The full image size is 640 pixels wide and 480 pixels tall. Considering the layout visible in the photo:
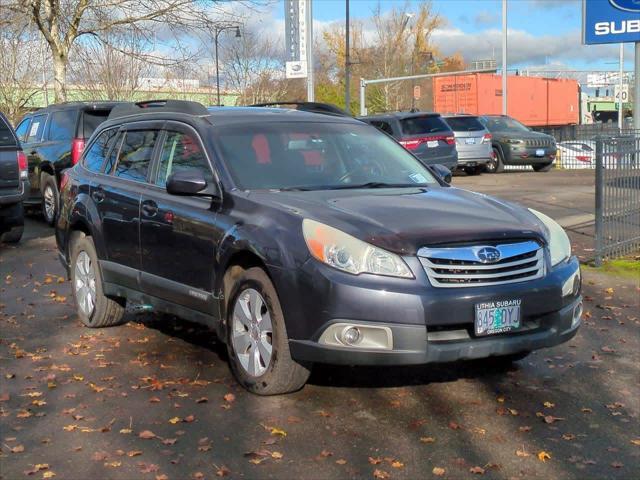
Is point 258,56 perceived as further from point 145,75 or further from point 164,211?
point 164,211

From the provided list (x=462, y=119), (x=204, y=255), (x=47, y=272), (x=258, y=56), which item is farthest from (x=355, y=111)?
(x=204, y=255)

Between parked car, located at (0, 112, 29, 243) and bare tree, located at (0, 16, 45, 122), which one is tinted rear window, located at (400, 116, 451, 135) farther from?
bare tree, located at (0, 16, 45, 122)

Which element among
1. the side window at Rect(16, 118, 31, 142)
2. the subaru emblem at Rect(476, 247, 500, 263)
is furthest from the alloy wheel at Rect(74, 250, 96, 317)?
the side window at Rect(16, 118, 31, 142)

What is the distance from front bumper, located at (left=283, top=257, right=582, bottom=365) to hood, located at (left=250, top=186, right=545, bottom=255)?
25cm

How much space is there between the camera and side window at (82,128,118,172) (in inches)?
283

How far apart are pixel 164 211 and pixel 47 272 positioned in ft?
14.8

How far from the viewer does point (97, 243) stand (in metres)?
6.90

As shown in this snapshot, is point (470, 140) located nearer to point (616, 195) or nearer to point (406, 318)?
point (616, 195)

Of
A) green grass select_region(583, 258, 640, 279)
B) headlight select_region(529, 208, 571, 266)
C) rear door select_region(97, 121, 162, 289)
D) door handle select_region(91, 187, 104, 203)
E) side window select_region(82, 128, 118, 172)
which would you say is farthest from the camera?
green grass select_region(583, 258, 640, 279)

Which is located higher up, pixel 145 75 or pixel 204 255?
pixel 145 75

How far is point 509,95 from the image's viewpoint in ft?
157

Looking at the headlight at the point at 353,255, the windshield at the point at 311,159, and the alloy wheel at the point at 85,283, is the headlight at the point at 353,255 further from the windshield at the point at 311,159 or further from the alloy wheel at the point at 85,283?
A: the alloy wheel at the point at 85,283

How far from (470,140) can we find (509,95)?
2607 cm

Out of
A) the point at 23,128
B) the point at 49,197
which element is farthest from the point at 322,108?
the point at 23,128
